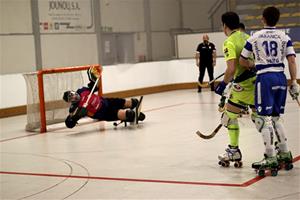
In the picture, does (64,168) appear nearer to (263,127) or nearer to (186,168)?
(186,168)

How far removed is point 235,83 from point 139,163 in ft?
5.05

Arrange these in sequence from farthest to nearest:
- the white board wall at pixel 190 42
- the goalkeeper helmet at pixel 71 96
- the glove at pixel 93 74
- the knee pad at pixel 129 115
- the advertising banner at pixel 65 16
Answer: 1. the white board wall at pixel 190 42
2. the advertising banner at pixel 65 16
3. the glove at pixel 93 74
4. the knee pad at pixel 129 115
5. the goalkeeper helmet at pixel 71 96

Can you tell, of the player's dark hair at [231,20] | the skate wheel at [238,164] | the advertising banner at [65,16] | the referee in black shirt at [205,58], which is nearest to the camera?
the player's dark hair at [231,20]

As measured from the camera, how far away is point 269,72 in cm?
564

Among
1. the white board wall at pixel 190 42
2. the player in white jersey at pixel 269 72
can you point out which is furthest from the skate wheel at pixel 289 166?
the white board wall at pixel 190 42

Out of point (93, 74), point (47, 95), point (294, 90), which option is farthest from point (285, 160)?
point (47, 95)

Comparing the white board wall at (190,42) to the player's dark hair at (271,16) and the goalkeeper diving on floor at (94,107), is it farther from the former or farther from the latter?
the player's dark hair at (271,16)

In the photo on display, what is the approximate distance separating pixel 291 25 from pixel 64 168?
12.3m

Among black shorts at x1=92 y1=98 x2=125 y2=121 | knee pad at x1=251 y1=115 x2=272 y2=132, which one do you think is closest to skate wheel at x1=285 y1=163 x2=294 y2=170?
knee pad at x1=251 y1=115 x2=272 y2=132

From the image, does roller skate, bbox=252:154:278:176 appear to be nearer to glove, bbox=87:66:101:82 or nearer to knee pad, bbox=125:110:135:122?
knee pad, bbox=125:110:135:122

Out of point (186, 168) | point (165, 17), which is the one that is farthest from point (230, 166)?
point (165, 17)

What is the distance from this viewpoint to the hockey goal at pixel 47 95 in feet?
33.7

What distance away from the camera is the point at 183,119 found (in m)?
10.6

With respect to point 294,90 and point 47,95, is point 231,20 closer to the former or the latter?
point 294,90
